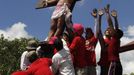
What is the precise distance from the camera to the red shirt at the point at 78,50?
10.1m

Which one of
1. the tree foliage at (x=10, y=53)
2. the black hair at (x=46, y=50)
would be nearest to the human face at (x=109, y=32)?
the black hair at (x=46, y=50)

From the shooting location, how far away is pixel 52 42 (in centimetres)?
914

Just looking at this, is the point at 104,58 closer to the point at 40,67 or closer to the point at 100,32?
the point at 100,32

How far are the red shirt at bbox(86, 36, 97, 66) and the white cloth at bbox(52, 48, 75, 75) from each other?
4.62 feet

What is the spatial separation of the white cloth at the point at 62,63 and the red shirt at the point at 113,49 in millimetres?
1741

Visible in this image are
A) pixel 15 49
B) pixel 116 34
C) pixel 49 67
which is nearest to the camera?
pixel 49 67

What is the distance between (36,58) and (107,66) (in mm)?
2291

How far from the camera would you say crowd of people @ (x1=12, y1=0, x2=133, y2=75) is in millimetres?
9109

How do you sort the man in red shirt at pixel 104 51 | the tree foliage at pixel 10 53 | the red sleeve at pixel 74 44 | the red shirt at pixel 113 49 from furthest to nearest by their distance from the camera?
1. the tree foliage at pixel 10 53
2. the man in red shirt at pixel 104 51
3. the red shirt at pixel 113 49
4. the red sleeve at pixel 74 44

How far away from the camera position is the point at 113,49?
1067 centimetres

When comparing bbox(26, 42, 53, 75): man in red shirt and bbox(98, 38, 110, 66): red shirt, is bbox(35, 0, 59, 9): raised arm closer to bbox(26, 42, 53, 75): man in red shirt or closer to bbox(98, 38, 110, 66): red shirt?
bbox(98, 38, 110, 66): red shirt

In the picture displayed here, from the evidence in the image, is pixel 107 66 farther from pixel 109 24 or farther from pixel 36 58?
pixel 36 58

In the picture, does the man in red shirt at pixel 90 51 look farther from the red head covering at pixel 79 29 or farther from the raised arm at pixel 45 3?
the raised arm at pixel 45 3

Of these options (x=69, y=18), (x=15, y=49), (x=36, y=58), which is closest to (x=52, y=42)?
(x=36, y=58)
